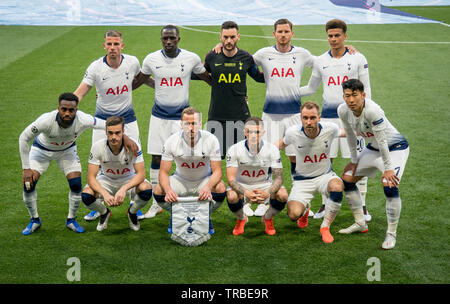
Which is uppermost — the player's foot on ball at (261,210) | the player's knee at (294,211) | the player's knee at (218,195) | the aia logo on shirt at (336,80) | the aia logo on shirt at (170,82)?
the aia logo on shirt at (336,80)

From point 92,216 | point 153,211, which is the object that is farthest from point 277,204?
point 92,216

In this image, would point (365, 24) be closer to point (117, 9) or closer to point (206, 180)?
point (117, 9)

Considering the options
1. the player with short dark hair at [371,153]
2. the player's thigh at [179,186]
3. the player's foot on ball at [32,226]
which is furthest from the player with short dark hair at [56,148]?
the player with short dark hair at [371,153]

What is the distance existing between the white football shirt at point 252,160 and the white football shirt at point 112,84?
172 centimetres

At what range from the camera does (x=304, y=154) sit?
7027 millimetres

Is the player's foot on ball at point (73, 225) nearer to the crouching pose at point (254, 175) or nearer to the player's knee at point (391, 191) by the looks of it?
the crouching pose at point (254, 175)

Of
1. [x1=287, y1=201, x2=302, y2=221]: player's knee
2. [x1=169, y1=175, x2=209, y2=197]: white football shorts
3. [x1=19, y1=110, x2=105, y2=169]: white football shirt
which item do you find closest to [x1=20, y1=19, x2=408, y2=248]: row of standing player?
[x1=19, y1=110, x2=105, y2=169]: white football shirt

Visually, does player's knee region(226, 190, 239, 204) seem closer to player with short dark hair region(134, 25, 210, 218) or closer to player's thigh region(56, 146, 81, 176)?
player with short dark hair region(134, 25, 210, 218)

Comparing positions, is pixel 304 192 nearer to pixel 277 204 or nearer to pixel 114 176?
pixel 277 204

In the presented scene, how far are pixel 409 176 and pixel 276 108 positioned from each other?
259cm

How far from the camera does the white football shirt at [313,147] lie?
6.93 metres

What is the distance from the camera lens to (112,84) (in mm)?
7547

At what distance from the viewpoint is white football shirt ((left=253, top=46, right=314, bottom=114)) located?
25.0ft

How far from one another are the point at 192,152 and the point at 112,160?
3.23 feet
